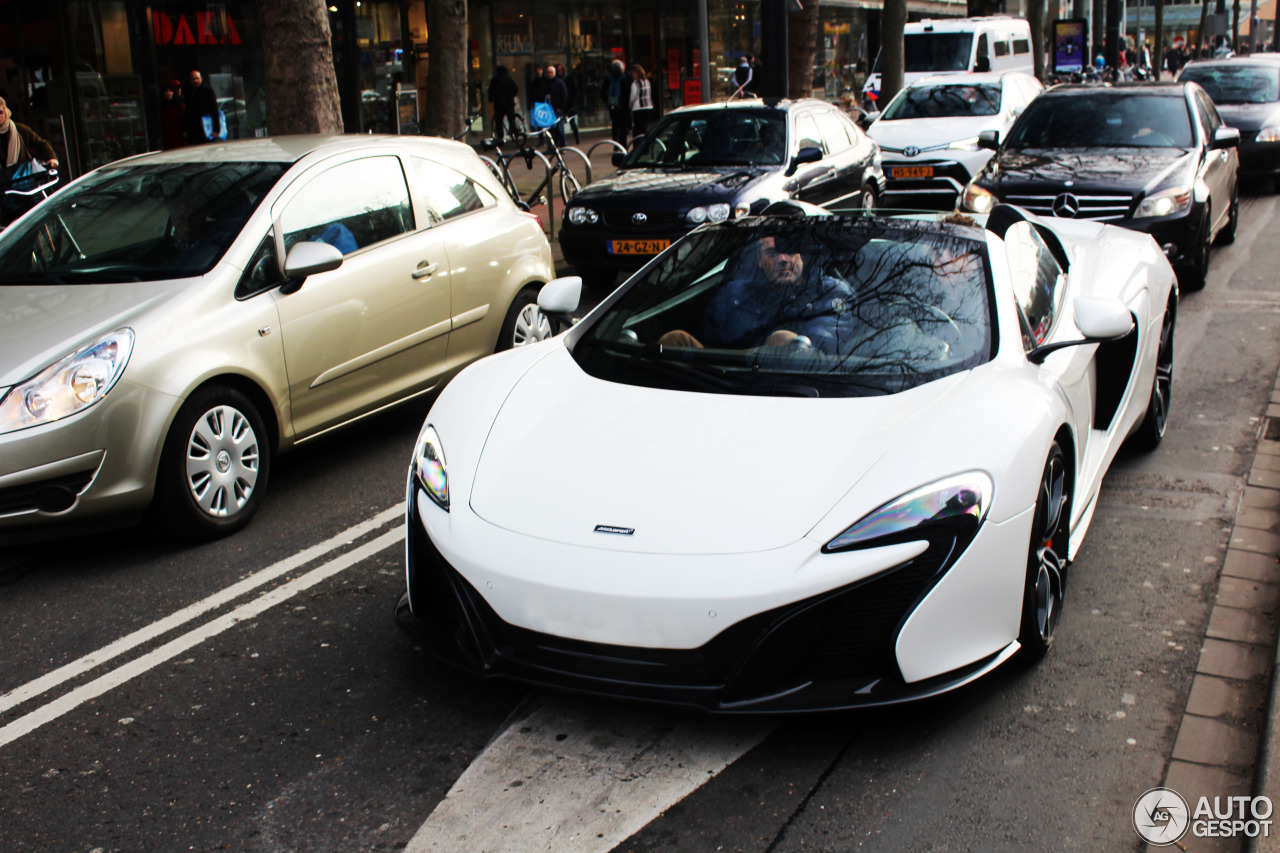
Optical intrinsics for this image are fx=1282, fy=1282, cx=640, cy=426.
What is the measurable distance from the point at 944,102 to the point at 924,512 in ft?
48.3

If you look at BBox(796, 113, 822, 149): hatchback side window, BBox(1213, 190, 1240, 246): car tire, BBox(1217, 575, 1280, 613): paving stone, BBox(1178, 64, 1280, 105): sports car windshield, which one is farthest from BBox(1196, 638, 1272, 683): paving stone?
BBox(1178, 64, 1280, 105): sports car windshield

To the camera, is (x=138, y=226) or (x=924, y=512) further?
(x=138, y=226)

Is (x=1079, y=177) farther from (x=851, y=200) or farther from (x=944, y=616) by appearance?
(x=944, y=616)

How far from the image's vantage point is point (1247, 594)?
4.39 meters

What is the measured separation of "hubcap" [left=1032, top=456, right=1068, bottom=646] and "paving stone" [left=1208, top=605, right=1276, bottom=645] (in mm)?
575

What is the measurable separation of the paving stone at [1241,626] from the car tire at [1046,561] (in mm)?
539

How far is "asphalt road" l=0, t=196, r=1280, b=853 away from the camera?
10.3ft

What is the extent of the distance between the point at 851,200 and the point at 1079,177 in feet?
8.75

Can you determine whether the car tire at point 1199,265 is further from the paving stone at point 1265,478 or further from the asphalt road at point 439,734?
the asphalt road at point 439,734

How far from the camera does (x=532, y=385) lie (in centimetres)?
420

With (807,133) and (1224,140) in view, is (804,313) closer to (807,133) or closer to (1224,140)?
(807,133)

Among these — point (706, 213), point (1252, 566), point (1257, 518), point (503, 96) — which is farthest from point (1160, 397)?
point (503, 96)

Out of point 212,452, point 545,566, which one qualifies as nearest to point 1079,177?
point 212,452

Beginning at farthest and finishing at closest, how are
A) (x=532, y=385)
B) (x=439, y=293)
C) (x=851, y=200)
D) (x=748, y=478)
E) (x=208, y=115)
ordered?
(x=208, y=115), (x=851, y=200), (x=439, y=293), (x=532, y=385), (x=748, y=478)
